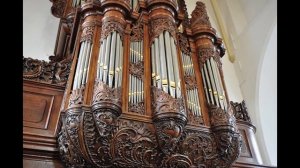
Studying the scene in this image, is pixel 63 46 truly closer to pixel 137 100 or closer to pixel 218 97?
pixel 137 100

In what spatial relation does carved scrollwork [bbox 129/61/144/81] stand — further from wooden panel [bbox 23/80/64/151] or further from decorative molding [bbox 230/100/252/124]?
decorative molding [bbox 230/100/252/124]

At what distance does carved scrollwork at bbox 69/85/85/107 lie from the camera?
2.74 meters

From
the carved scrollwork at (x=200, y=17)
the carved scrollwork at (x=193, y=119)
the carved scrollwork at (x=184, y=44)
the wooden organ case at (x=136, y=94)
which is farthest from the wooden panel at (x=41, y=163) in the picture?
the carved scrollwork at (x=200, y=17)

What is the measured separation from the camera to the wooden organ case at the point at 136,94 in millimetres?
2648

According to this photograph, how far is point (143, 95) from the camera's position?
10.2 feet

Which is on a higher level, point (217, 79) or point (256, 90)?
point (256, 90)

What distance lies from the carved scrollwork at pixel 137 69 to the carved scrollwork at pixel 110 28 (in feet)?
1.21

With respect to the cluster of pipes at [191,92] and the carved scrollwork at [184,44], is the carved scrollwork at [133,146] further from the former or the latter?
the carved scrollwork at [184,44]

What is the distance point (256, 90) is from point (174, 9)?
2.66 meters

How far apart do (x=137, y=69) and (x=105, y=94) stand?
69cm

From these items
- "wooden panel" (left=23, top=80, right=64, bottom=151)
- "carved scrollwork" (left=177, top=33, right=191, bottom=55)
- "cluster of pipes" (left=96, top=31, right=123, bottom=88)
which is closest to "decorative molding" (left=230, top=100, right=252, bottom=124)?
"carved scrollwork" (left=177, top=33, right=191, bottom=55)

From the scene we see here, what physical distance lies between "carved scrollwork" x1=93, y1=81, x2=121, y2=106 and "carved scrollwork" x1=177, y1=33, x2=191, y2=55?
139 centimetres

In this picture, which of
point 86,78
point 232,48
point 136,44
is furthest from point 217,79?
point 232,48

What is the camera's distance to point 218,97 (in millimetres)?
3416
